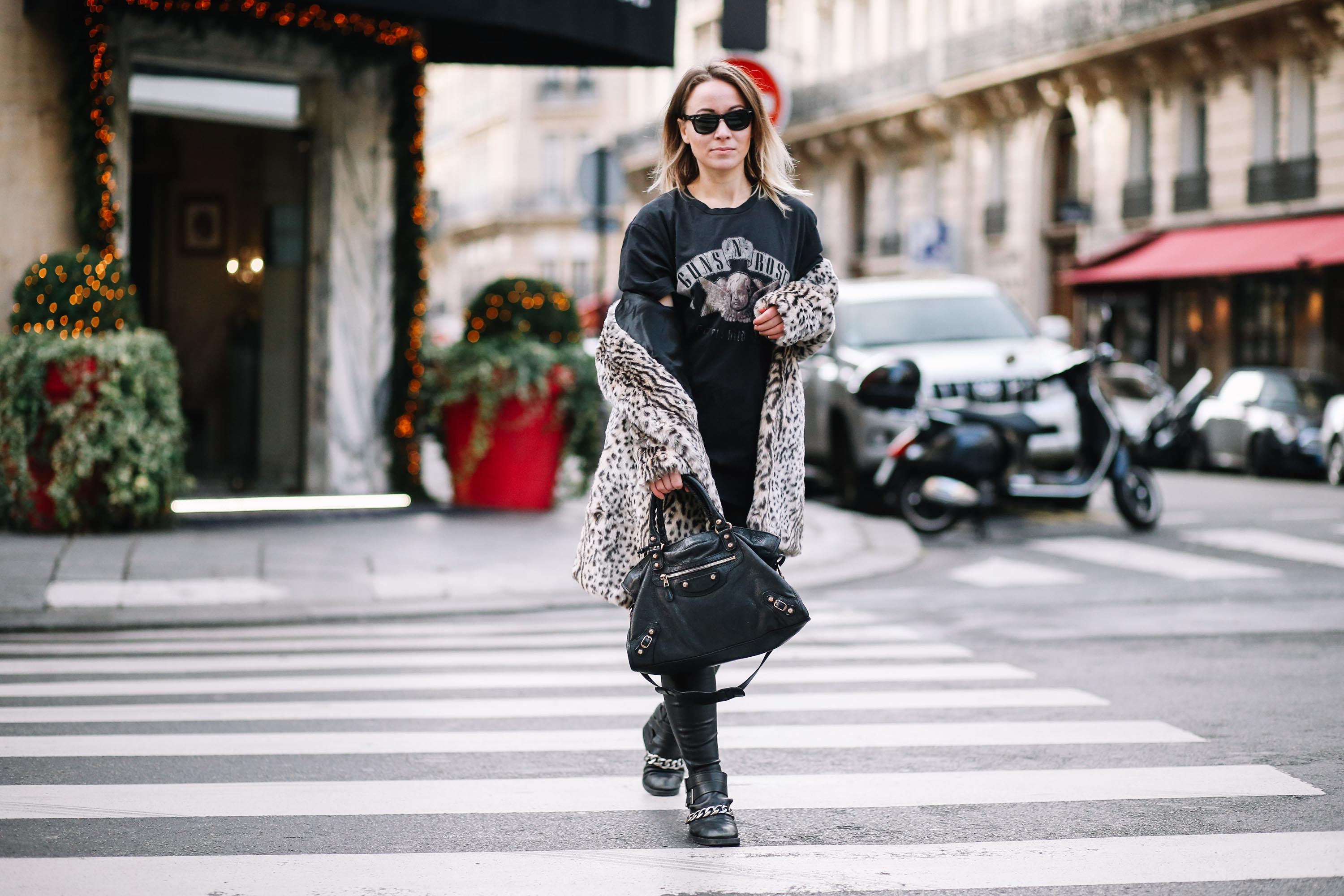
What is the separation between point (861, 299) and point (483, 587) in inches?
276

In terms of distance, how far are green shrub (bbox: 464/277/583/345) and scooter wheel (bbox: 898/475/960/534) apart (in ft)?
8.87

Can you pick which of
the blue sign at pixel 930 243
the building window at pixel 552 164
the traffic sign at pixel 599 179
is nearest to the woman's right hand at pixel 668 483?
the traffic sign at pixel 599 179

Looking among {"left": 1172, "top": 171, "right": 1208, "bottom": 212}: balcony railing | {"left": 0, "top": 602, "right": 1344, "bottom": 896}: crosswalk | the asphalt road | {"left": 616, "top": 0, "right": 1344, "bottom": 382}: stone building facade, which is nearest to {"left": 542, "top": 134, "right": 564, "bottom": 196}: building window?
{"left": 616, "top": 0, "right": 1344, "bottom": 382}: stone building facade

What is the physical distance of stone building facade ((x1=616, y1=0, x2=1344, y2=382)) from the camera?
28.2m

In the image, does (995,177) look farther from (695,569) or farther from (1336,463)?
(695,569)

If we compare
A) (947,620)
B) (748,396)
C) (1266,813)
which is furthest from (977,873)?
(947,620)

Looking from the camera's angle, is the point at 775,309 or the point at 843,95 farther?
the point at 843,95

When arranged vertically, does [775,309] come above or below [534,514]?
above

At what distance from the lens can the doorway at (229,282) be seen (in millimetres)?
13078

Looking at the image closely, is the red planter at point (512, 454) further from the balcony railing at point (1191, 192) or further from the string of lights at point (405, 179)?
the balcony railing at point (1191, 192)

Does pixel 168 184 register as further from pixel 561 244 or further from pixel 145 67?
pixel 561 244

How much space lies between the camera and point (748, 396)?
178 inches

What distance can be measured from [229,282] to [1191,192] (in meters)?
21.5

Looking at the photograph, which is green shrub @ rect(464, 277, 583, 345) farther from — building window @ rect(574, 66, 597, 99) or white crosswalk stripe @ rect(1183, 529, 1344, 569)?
building window @ rect(574, 66, 597, 99)
